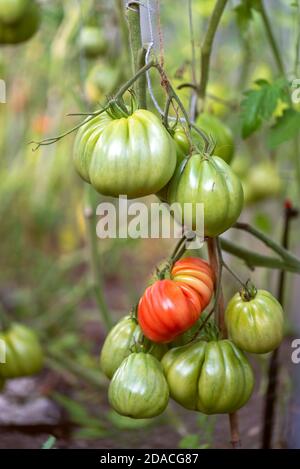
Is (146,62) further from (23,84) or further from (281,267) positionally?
(23,84)

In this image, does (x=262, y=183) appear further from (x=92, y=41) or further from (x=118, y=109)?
(x=118, y=109)

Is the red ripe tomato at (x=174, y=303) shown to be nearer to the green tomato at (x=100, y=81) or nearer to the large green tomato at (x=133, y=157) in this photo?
the large green tomato at (x=133, y=157)

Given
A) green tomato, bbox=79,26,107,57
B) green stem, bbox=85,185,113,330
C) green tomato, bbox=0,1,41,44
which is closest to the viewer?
green tomato, bbox=0,1,41,44

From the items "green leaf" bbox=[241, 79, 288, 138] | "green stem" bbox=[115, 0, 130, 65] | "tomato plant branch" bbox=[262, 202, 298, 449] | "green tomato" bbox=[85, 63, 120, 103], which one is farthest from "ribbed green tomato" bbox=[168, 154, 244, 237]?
"green tomato" bbox=[85, 63, 120, 103]

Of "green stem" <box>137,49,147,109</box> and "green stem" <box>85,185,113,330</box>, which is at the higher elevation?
"green stem" <box>137,49,147,109</box>

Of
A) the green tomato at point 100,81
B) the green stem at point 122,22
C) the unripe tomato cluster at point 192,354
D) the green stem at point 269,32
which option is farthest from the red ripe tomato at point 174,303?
the green tomato at point 100,81

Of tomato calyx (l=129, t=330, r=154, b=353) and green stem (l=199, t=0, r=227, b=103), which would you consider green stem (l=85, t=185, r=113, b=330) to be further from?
tomato calyx (l=129, t=330, r=154, b=353)

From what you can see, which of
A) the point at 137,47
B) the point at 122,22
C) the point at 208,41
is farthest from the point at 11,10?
the point at 137,47
